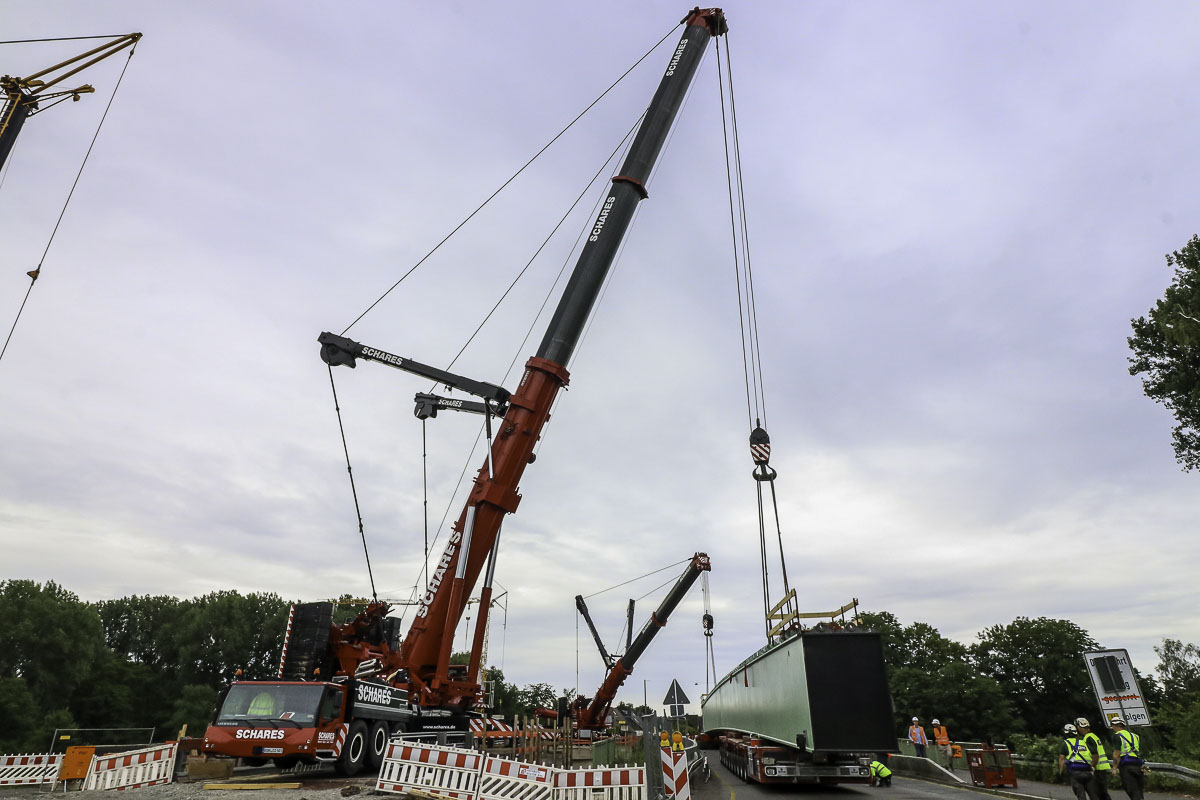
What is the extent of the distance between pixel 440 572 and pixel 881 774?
10.8 metres

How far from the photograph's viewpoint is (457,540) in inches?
611

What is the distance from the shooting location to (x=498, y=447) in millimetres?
15844

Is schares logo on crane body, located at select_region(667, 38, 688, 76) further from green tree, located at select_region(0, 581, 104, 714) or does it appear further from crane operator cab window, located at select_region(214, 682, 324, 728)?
green tree, located at select_region(0, 581, 104, 714)

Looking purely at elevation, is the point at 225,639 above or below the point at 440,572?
above

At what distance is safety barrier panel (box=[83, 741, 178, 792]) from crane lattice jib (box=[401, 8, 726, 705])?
4655 mm

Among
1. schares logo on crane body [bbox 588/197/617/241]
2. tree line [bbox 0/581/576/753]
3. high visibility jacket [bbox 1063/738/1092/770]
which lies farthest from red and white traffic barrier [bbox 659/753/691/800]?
tree line [bbox 0/581/576/753]

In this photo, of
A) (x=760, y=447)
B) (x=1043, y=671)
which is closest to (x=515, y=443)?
(x=760, y=447)

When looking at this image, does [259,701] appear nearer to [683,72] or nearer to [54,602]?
[683,72]

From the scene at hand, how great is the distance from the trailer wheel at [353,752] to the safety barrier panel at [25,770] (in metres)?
5.98

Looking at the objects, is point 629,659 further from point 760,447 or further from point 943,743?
point 760,447

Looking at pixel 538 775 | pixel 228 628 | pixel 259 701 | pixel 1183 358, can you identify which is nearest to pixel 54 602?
pixel 228 628

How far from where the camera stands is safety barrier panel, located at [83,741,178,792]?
481 inches

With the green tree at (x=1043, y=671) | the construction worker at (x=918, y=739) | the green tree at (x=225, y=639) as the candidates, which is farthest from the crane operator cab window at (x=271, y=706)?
the green tree at (x=1043, y=671)

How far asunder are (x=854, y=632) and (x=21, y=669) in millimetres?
58611
